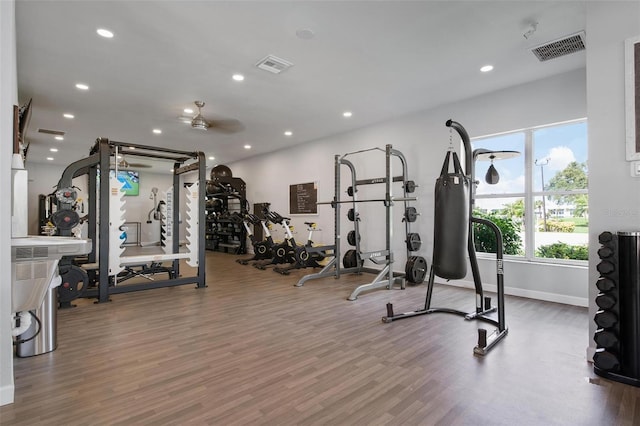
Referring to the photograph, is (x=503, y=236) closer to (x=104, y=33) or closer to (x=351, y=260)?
(x=351, y=260)

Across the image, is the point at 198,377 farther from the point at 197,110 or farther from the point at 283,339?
the point at 197,110

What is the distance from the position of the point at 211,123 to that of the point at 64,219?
12.3 ft

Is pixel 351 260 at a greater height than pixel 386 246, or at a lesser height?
lesser

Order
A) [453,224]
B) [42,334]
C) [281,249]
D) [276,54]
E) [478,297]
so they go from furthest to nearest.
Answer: [281,249], [276,54], [478,297], [453,224], [42,334]

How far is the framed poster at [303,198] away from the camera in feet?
26.2

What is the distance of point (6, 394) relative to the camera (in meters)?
1.97

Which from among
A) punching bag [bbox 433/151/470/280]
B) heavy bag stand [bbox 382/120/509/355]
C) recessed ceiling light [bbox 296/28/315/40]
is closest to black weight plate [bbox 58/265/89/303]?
heavy bag stand [bbox 382/120/509/355]

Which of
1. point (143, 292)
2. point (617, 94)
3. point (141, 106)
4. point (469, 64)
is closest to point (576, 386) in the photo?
point (617, 94)

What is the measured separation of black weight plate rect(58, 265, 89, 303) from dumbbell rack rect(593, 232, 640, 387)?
209 inches

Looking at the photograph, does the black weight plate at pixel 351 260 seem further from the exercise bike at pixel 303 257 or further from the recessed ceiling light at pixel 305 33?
the recessed ceiling light at pixel 305 33

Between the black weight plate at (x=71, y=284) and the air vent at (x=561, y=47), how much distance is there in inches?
242

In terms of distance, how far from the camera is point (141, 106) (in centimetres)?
551

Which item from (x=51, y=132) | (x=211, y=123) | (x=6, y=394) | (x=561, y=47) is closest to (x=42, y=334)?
(x=6, y=394)

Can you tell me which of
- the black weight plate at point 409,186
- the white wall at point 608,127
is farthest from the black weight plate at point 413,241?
the white wall at point 608,127
